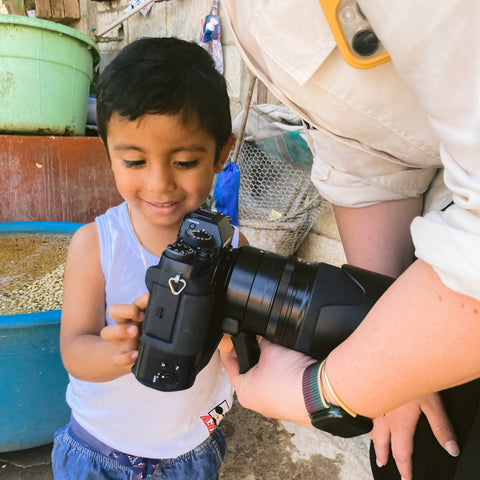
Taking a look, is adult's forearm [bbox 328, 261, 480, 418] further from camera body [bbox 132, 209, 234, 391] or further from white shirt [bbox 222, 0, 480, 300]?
camera body [bbox 132, 209, 234, 391]

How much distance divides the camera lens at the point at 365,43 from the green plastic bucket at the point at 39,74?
206 cm

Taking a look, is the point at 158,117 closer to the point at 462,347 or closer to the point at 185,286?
the point at 185,286

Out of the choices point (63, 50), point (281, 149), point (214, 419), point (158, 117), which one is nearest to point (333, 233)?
point (281, 149)

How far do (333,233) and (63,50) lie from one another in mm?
1720

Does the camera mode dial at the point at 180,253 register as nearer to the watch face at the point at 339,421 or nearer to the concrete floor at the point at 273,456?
the watch face at the point at 339,421

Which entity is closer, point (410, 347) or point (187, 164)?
point (410, 347)

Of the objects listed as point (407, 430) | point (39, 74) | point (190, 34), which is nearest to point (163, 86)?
point (407, 430)

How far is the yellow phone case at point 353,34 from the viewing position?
50 centimetres

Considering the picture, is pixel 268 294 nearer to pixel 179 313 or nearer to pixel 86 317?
pixel 179 313

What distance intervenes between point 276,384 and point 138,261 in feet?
1.36

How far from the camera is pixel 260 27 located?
1.88ft

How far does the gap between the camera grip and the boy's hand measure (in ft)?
0.53

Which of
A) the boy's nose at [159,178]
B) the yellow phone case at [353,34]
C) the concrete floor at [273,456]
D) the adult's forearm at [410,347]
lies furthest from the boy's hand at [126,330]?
the concrete floor at [273,456]

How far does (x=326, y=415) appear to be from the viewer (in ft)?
1.73
